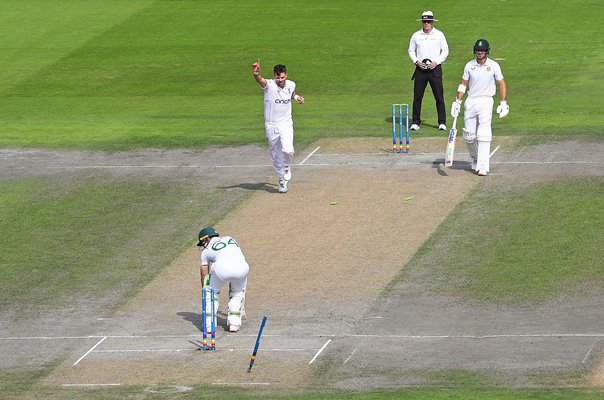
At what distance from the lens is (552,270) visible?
23250 mm

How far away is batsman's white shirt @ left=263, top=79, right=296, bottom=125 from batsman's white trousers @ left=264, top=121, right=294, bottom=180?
0.09 metres

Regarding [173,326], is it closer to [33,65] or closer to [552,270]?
[552,270]

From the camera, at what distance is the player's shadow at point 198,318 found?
70.7ft

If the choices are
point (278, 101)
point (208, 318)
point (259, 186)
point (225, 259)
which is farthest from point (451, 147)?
point (208, 318)

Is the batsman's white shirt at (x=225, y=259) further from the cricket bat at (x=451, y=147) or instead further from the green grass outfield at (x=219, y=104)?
the cricket bat at (x=451, y=147)

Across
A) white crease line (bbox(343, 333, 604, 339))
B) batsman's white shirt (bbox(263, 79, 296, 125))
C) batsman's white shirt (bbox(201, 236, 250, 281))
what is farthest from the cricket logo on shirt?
batsman's white shirt (bbox(263, 79, 296, 125))

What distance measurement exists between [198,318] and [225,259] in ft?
4.32

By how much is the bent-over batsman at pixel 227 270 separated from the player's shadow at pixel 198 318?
41cm

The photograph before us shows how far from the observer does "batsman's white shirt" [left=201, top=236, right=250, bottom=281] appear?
826 inches

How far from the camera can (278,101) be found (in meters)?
27.5

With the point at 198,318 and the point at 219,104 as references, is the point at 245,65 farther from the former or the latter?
the point at 198,318

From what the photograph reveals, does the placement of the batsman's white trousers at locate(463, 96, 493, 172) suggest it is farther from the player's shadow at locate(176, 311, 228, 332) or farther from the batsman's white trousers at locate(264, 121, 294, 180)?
the player's shadow at locate(176, 311, 228, 332)

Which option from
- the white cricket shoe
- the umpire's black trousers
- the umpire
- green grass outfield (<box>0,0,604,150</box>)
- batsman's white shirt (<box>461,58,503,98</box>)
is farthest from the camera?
green grass outfield (<box>0,0,604,150</box>)

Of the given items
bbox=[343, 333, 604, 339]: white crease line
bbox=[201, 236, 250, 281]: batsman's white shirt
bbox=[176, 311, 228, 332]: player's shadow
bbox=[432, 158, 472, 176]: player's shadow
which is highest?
bbox=[201, 236, 250, 281]: batsman's white shirt
